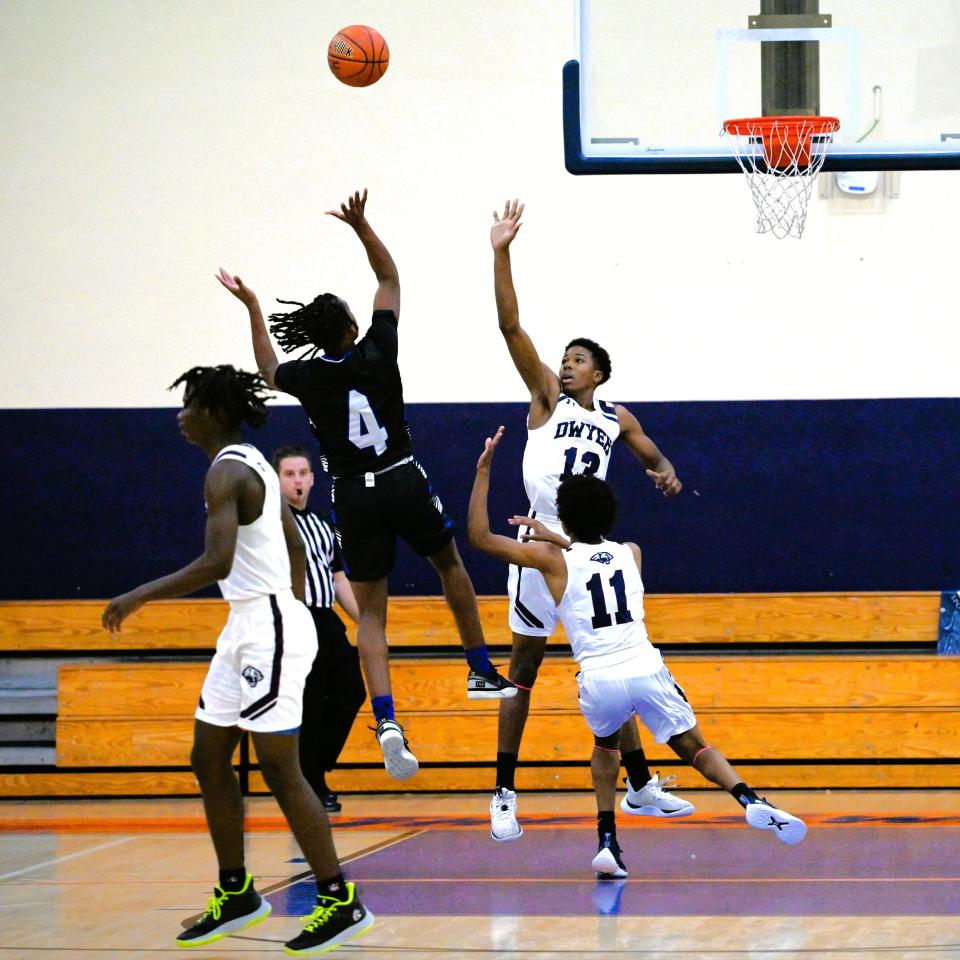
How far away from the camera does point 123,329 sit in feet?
33.1

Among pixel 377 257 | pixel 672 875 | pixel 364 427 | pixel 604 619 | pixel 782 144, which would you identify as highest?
pixel 782 144

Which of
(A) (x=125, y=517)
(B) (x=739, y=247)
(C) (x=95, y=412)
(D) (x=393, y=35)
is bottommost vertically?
(A) (x=125, y=517)

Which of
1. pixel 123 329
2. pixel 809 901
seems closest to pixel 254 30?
pixel 123 329

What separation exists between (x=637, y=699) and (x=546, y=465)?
1.36 m

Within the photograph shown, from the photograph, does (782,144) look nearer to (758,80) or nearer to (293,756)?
(758,80)

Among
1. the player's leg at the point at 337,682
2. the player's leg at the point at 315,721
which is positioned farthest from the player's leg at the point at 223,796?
the player's leg at the point at 337,682

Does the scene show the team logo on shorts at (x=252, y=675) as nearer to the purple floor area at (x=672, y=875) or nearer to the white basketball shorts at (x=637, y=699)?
the purple floor area at (x=672, y=875)

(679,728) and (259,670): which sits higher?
(259,670)

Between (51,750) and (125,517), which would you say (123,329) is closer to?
(125,517)

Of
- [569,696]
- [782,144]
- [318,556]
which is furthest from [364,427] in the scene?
[569,696]

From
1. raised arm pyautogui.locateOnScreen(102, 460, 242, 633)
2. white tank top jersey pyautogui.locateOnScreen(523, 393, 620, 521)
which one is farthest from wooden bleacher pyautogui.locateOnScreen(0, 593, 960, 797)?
raised arm pyautogui.locateOnScreen(102, 460, 242, 633)

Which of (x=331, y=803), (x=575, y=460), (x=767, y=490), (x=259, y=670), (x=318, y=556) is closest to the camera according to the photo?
(x=259, y=670)

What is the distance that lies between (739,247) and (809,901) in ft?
16.9

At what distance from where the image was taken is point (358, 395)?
6.05 m
